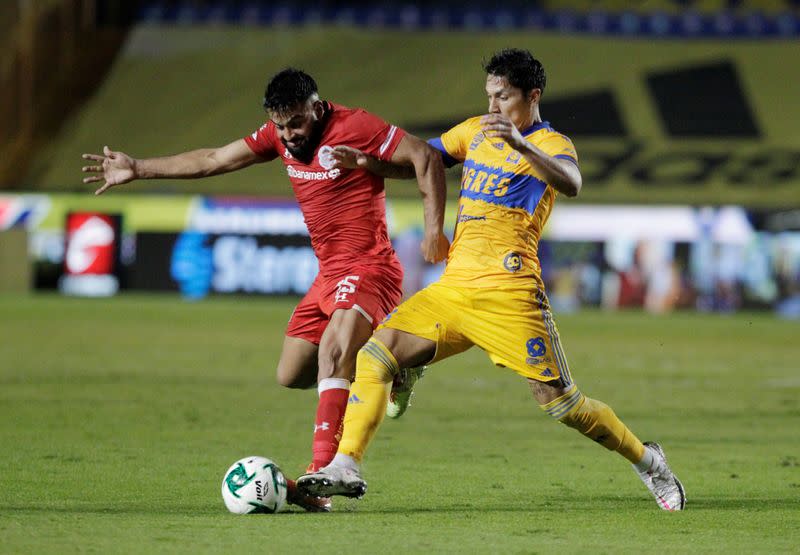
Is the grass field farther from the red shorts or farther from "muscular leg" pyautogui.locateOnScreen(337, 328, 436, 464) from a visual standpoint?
the red shorts

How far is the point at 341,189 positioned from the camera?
22.9 feet

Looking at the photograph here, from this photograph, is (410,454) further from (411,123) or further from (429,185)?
(411,123)

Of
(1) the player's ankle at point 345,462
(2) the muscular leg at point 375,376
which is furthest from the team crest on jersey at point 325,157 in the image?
(1) the player's ankle at point 345,462

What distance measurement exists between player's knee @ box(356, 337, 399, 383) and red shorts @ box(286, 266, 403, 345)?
1.80 feet

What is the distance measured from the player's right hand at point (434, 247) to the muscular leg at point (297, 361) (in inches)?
41.8

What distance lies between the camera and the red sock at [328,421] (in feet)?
20.5

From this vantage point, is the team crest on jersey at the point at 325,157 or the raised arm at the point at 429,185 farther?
the team crest on jersey at the point at 325,157

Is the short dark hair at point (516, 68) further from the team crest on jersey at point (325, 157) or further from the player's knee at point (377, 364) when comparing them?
the player's knee at point (377, 364)

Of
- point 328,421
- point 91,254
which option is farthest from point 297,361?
point 91,254

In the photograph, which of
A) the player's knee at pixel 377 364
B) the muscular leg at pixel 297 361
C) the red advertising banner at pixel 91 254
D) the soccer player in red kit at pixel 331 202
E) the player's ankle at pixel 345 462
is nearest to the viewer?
the player's ankle at pixel 345 462

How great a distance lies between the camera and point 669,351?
18.3 metres

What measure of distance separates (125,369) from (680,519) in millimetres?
9292

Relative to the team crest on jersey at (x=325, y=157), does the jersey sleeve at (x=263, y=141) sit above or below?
above

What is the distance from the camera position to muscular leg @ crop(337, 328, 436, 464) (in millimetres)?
6016
